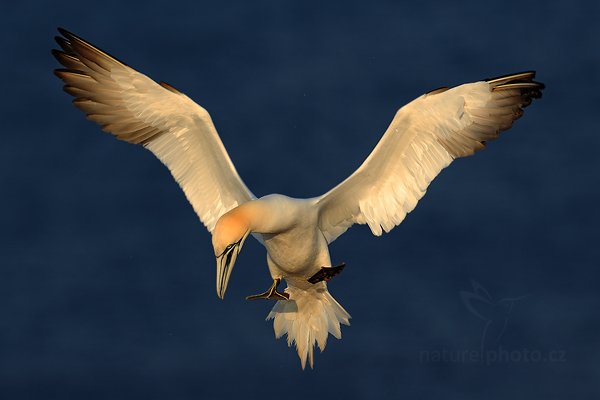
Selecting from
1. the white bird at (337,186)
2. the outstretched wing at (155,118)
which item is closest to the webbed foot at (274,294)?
the white bird at (337,186)

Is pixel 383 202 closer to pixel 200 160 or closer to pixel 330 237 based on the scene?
pixel 330 237

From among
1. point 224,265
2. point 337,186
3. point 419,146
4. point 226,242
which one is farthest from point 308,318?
point 226,242

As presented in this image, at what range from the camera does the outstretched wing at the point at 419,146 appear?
40.3ft

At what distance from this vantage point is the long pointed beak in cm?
1106

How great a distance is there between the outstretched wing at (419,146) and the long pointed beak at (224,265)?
153cm

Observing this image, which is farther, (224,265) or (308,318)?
(308,318)

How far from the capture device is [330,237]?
→ 42.4 feet

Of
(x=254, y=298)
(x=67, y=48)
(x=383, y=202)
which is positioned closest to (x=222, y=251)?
(x=254, y=298)

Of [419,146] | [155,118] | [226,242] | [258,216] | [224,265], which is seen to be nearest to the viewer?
[226,242]

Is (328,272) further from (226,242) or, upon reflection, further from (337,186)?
(226,242)

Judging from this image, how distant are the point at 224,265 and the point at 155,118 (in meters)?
2.37

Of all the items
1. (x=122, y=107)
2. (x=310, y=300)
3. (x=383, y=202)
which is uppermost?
(x=122, y=107)

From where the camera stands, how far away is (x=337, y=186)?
1234 cm

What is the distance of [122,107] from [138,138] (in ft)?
1.21
